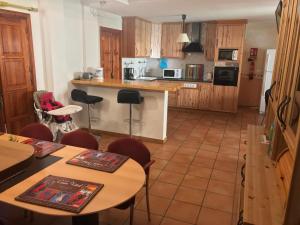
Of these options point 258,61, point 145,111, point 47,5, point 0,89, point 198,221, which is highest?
point 47,5

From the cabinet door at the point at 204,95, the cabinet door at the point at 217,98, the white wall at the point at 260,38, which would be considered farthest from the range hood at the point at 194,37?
the white wall at the point at 260,38

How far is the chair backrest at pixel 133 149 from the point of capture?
2248 mm

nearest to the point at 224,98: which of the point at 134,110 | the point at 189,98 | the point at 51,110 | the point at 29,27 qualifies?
the point at 189,98

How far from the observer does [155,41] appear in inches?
284

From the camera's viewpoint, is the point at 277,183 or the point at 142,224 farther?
the point at 142,224

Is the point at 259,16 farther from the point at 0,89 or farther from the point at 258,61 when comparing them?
the point at 0,89

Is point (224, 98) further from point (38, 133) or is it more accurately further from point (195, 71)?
point (38, 133)

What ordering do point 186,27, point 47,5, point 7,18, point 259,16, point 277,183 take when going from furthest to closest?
point 186,27
point 259,16
point 47,5
point 7,18
point 277,183

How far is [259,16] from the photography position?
5.56m

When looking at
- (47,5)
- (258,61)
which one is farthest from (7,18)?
(258,61)

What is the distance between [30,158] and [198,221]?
1.65 metres

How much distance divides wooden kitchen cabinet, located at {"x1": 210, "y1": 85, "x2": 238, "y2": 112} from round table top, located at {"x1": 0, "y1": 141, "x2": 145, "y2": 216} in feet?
16.8

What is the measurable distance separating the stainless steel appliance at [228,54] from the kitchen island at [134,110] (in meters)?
2.35

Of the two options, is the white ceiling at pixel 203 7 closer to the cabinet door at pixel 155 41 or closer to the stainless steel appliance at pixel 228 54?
the stainless steel appliance at pixel 228 54
